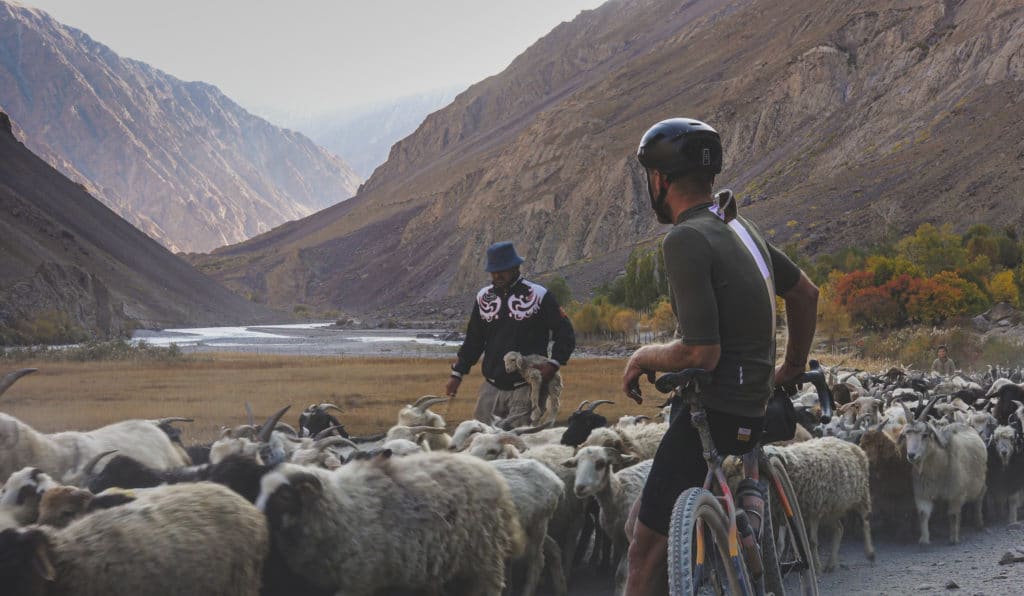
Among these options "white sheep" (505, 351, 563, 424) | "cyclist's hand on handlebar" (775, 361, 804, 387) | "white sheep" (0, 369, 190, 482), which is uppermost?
"cyclist's hand on handlebar" (775, 361, 804, 387)

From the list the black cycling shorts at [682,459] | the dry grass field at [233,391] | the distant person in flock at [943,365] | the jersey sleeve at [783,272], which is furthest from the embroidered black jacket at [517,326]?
the distant person in flock at [943,365]

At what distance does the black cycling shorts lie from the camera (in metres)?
3.39

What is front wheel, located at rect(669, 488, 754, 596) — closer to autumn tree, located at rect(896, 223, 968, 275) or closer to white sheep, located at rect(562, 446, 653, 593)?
white sheep, located at rect(562, 446, 653, 593)

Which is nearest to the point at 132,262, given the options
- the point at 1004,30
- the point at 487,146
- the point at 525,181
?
the point at 525,181

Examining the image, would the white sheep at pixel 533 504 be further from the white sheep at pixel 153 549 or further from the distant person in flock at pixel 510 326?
the white sheep at pixel 153 549

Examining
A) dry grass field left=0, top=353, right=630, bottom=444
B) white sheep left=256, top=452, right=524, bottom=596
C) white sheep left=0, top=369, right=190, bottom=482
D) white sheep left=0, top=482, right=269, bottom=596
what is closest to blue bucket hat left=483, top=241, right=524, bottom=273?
white sheep left=256, top=452, right=524, bottom=596

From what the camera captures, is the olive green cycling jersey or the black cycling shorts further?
the black cycling shorts

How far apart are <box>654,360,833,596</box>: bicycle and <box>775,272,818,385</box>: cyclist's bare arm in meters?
0.24

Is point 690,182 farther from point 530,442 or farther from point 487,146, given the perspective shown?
point 487,146

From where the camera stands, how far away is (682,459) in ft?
11.2

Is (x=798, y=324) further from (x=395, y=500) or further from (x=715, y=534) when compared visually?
(x=395, y=500)

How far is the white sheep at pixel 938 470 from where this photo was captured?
9.59 metres

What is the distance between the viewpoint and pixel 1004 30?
7850 centimetres

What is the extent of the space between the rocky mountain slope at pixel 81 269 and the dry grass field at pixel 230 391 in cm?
1288
